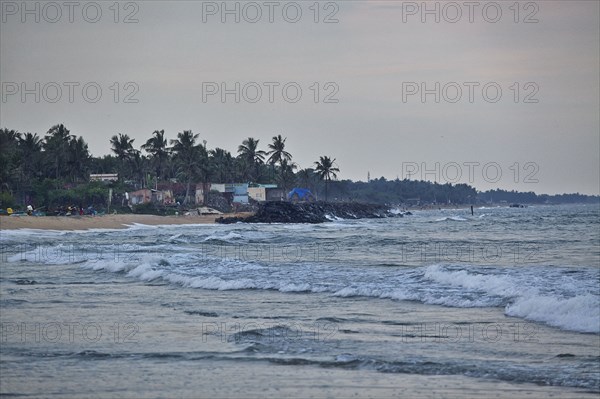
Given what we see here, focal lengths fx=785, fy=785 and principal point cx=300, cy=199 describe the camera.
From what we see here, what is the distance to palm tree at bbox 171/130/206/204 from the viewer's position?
292ft

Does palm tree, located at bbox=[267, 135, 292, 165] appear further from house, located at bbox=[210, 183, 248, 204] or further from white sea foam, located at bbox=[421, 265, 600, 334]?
white sea foam, located at bbox=[421, 265, 600, 334]

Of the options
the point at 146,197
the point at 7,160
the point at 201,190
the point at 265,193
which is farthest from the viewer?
the point at 265,193

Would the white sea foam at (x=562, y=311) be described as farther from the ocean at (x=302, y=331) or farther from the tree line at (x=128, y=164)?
the tree line at (x=128, y=164)

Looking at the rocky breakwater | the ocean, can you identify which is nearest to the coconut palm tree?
the rocky breakwater

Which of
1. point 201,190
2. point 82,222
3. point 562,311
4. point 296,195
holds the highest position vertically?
point 201,190

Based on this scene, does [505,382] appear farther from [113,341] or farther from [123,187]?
[123,187]

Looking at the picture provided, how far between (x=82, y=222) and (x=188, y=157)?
34019mm

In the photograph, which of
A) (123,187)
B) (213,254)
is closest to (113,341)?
(213,254)

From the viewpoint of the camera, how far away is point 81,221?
56.5 meters

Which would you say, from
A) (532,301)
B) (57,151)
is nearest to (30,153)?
(57,151)

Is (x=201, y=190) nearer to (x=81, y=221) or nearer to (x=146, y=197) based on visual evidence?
(x=146, y=197)

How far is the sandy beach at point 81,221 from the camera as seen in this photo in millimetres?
49438

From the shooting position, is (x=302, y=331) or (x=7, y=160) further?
(x=7, y=160)

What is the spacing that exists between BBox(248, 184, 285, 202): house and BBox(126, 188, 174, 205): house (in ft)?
50.5
